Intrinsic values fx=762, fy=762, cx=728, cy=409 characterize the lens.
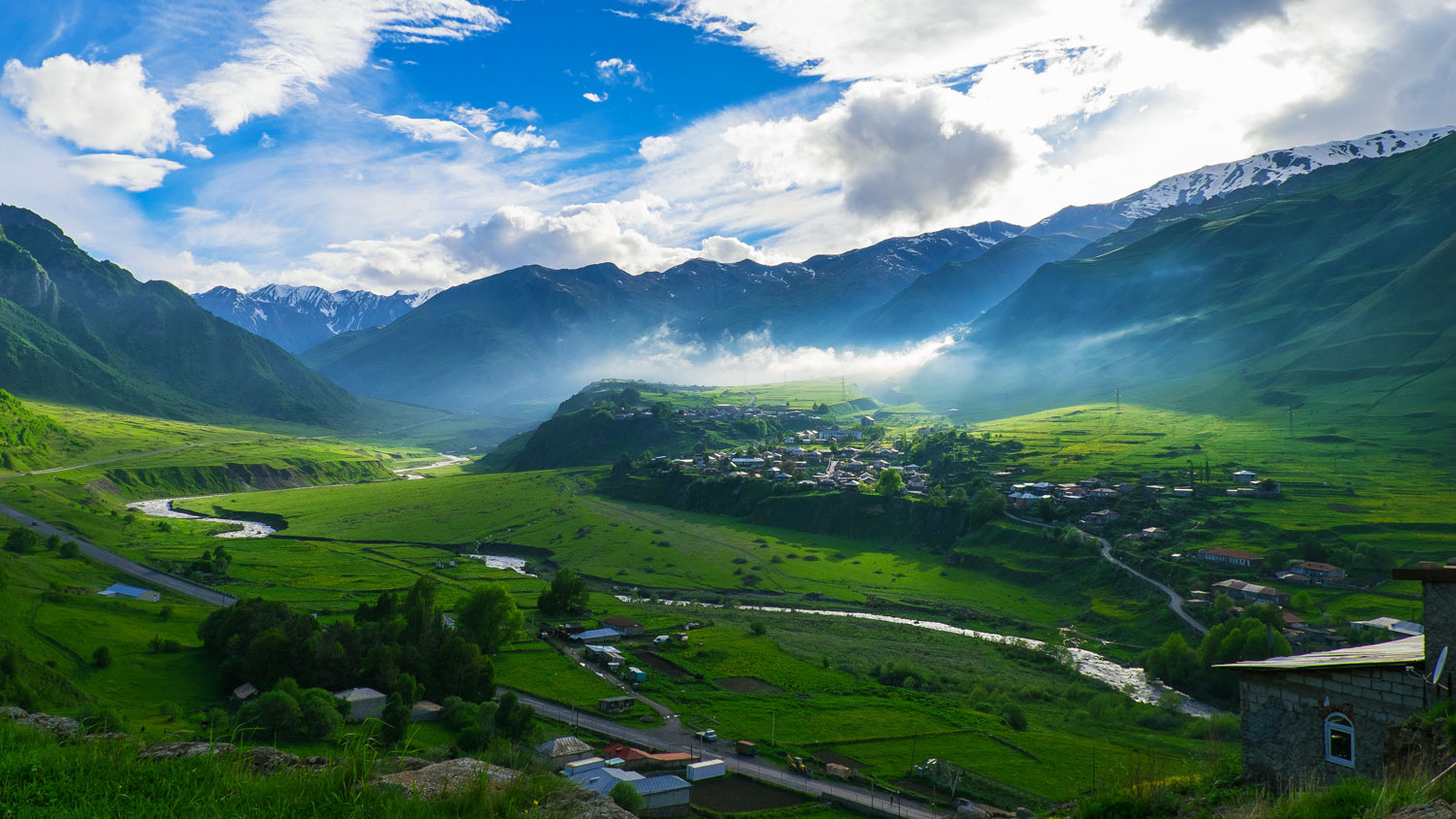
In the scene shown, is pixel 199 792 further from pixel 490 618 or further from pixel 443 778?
pixel 490 618

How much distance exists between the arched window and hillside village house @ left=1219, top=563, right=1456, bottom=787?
1 centimetres

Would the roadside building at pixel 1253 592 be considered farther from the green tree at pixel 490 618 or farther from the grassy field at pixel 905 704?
the green tree at pixel 490 618

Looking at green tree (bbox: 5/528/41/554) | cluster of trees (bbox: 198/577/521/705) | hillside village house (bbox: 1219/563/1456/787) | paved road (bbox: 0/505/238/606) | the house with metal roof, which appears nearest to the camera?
hillside village house (bbox: 1219/563/1456/787)

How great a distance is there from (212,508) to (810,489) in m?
97.7

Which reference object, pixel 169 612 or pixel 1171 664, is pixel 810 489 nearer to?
pixel 1171 664

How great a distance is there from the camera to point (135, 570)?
240 ft

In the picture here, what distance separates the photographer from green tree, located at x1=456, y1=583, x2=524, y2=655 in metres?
54.4

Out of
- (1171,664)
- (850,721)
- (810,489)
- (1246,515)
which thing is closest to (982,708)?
(850,721)

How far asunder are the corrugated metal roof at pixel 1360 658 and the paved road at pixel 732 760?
23598mm

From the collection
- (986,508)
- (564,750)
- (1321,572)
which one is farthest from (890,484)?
(564,750)

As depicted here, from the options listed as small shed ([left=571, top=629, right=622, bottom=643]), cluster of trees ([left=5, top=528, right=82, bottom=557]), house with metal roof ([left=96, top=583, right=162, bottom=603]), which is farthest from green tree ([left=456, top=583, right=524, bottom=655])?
cluster of trees ([left=5, top=528, right=82, bottom=557])

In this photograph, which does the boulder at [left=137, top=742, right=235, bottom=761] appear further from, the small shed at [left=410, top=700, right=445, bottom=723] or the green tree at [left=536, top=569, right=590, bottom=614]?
the green tree at [left=536, top=569, right=590, bottom=614]

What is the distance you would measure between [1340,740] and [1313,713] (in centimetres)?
48

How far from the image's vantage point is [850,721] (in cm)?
4438
